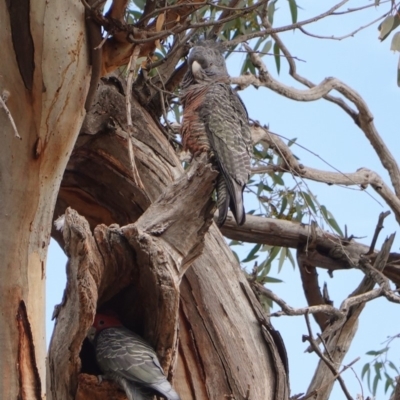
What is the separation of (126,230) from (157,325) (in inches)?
11.7

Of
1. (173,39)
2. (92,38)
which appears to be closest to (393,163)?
(173,39)

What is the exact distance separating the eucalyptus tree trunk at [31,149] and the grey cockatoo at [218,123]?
30.3 inches

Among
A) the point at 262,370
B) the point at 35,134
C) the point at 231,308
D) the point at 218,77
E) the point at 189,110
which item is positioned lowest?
the point at 262,370

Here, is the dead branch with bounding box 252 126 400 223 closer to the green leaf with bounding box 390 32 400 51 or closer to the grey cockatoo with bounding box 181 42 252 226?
the grey cockatoo with bounding box 181 42 252 226

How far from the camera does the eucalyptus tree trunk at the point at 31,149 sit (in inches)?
64.8

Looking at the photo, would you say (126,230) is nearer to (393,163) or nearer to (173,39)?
(173,39)

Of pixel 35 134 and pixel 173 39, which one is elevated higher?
pixel 173 39

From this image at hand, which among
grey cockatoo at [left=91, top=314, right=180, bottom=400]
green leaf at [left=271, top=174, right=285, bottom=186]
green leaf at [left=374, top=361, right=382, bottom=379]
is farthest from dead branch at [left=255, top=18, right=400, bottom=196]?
grey cockatoo at [left=91, top=314, right=180, bottom=400]

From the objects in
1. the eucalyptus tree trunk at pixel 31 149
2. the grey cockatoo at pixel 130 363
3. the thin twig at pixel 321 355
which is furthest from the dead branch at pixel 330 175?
the eucalyptus tree trunk at pixel 31 149

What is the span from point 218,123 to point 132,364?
127 centimetres

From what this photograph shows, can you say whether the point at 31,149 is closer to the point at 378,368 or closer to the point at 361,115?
the point at 361,115

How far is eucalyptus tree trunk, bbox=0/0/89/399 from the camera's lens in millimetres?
1646

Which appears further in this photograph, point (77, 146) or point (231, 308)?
point (77, 146)

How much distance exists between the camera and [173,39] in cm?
326
